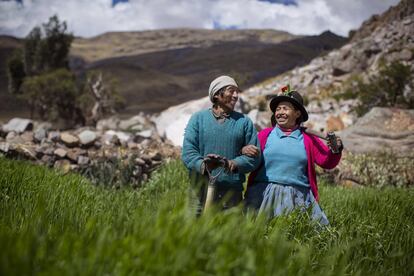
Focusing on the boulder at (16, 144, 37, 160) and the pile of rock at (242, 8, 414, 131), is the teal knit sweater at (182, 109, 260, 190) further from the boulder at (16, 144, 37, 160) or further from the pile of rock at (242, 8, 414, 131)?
the pile of rock at (242, 8, 414, 131)

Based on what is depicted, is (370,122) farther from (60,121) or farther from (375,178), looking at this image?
(60,121)

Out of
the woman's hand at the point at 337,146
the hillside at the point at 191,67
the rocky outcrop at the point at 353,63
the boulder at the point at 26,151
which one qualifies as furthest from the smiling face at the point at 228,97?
the hillside at the point at 191,67

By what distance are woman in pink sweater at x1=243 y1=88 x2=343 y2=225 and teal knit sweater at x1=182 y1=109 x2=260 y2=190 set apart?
0.30 m

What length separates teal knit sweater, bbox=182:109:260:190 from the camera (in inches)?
136

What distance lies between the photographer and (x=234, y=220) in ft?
5.65

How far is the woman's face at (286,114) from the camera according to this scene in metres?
3.92

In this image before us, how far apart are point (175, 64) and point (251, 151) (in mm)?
140397

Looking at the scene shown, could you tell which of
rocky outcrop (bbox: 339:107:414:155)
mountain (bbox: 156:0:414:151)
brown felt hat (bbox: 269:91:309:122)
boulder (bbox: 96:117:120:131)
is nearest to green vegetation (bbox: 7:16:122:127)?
boulder (bbox: 96:117:120:131)

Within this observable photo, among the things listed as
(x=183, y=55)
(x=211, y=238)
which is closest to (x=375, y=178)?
(x=211, y=238)

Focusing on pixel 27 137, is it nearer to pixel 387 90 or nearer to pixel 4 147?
pixel 4 147

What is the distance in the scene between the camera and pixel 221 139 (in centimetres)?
353

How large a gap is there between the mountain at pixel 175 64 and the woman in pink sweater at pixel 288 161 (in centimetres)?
4594

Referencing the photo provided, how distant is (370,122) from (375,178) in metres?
3.25

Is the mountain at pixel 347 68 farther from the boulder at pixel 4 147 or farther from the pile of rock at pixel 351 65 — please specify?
the boulder at pixel 4 147
